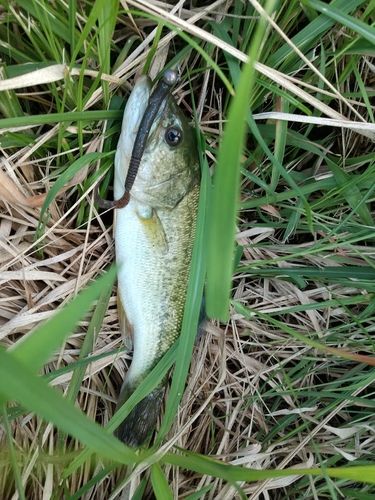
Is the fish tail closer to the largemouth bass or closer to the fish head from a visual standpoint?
the largemouth bass

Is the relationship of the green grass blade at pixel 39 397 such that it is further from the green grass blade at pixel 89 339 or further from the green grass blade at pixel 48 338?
the green grass blade at pixel 89 339

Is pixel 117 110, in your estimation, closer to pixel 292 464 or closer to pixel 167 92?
pixel 167 92

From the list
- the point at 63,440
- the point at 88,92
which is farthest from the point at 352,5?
the point at 63,440

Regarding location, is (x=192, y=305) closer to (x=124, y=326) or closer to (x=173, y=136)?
(x=124, y=326)

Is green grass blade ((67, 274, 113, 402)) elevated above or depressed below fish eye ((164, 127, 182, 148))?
below

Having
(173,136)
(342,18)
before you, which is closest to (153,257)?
(173,136)

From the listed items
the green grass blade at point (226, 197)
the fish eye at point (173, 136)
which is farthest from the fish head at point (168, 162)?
the green grass blade at point (226, 197)

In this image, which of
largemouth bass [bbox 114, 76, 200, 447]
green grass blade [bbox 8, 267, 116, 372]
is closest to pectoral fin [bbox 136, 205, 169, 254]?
largemouth bass [bbox 114, 76, 200, 447]
